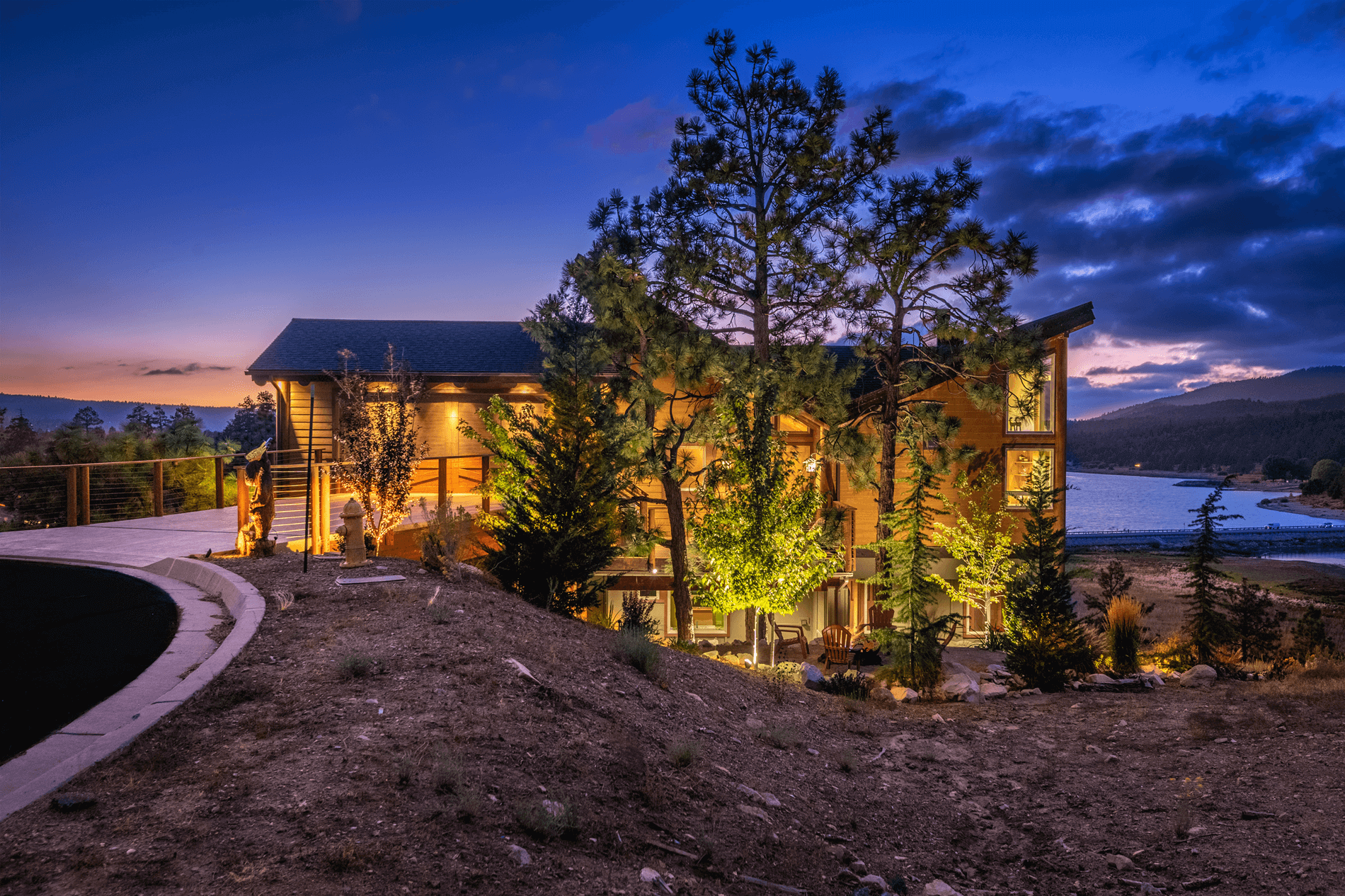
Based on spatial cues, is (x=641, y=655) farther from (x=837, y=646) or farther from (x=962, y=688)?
(x=837, y=646)

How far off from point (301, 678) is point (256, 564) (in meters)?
4.74

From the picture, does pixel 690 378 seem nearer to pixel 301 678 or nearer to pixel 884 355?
pixel 884 355

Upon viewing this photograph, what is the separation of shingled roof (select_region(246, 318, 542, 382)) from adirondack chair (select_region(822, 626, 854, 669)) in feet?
→ 32.6

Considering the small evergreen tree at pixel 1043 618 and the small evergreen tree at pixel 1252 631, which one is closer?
the small evergreen tree at pixel 1043 618

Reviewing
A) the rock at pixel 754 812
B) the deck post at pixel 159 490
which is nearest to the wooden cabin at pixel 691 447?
the deck post at pixel 159 490

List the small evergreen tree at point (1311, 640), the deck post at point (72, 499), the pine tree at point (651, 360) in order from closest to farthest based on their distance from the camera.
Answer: the small evergreen tree at point (1311, 640) → the pine tree at point (651, 360) → the deck post at point (72, 499)

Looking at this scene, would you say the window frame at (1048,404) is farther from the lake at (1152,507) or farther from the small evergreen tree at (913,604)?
the lake at (1152,507)

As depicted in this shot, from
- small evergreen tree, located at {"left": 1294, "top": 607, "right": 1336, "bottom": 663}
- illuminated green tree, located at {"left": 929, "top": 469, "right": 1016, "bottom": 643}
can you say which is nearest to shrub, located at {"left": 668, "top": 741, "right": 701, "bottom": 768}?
illuminated green tree, located at {"left": 929, "top": 469, "right": 1016, "bottom": 643}

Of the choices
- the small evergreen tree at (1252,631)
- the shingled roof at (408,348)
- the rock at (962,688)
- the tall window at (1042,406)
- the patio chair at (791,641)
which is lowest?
the patio chair at (791,641)

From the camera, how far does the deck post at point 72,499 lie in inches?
531

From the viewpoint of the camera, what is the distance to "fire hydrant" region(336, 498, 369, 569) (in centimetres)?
868

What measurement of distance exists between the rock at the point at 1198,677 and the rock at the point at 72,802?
11.8 metres

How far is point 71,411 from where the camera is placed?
3030 cm

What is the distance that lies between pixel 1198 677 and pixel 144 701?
12.1m
